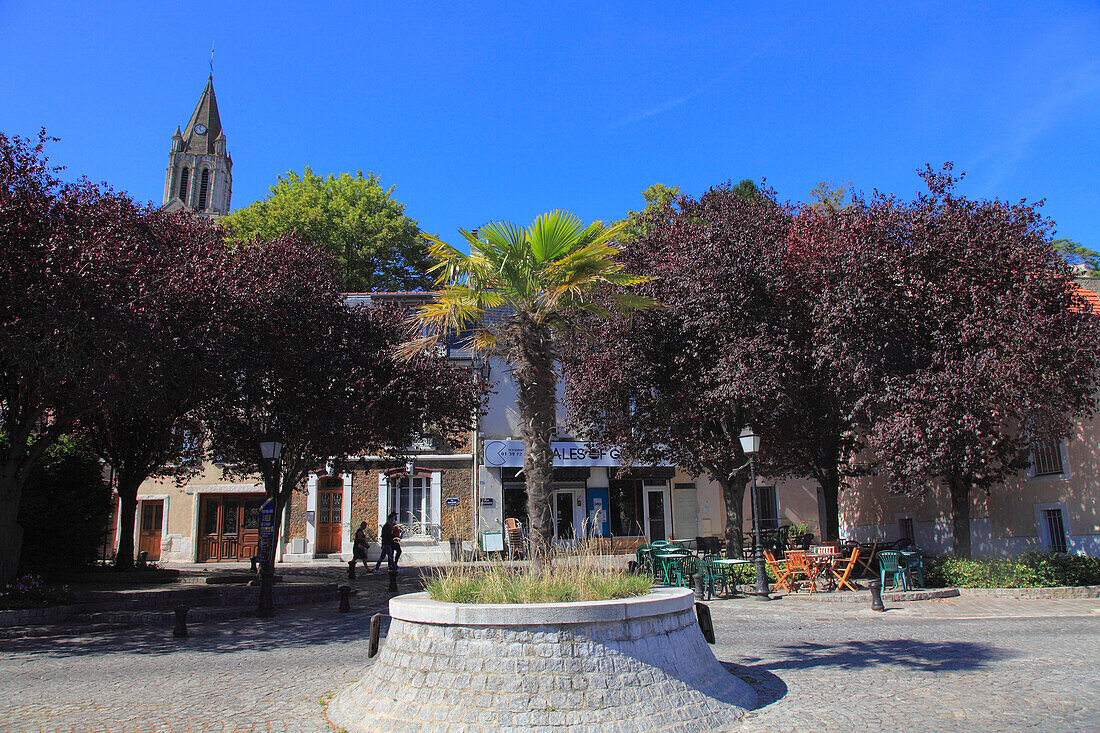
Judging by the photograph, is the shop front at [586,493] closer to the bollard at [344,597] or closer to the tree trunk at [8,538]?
the bollard at [344,597]

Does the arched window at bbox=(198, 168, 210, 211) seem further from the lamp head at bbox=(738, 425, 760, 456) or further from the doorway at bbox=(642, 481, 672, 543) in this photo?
the lamp head at bbox=(738, 425, 760, 456)

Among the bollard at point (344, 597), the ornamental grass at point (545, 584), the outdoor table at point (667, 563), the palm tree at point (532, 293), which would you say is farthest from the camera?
the outdoor table at point (667, 563)

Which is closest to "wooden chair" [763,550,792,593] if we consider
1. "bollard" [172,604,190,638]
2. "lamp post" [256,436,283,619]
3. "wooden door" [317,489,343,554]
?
"lamp post" [256,436,283,619]

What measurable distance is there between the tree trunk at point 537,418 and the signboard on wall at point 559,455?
15.3 meters

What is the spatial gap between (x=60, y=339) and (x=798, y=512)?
26.2 m

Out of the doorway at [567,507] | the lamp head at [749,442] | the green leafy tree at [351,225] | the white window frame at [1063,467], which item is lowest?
the doorway at [567,507]

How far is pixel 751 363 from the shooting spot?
47.5 ft

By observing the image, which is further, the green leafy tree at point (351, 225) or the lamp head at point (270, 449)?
the green leafy tree at point (351, 225)

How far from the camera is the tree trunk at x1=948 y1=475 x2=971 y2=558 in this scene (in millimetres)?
15305

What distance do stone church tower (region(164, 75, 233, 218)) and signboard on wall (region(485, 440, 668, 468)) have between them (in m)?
53.1

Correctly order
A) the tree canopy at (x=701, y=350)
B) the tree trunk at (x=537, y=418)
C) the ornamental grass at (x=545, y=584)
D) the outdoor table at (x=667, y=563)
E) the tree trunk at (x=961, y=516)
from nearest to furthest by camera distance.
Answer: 1. the ornamental grass at (x=545, y=584)
2. the tree trunk at (x=537, y=418)
3. the outdoor table at (x=667, y=563)
4. the tree canopy at (x=701, y=350)
5. the tree trunk at (x=961, y=516)

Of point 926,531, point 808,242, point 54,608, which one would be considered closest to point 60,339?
point 54,608

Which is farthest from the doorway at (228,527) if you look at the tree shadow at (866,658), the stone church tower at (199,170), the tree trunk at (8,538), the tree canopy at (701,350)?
the stone church tower at (199,170)

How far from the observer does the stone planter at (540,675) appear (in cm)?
539
